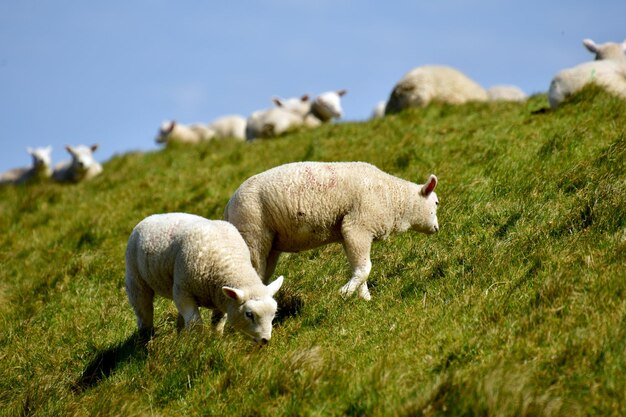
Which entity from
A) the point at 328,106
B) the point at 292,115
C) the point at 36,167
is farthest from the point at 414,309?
the point at 36,167

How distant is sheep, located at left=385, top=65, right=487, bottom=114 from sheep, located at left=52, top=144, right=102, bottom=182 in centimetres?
693

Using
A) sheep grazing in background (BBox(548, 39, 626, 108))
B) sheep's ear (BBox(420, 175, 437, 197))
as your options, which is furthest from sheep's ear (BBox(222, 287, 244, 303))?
sheep grazing in background (BBox(548, 39, 626, 108))

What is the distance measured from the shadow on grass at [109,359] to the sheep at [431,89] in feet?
34.1

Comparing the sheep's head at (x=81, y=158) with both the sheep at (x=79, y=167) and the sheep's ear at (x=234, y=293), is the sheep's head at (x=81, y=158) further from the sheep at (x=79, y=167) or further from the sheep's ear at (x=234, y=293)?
the sheep's ear at (x=234, y=293)

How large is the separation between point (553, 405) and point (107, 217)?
886 cm

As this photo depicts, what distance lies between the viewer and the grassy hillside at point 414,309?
15.5 ft

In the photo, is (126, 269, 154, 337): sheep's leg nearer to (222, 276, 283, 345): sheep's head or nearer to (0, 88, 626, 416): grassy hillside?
(0, 88, 626, 416): grassy hillside

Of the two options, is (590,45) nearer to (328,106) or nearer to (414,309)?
(328,106)

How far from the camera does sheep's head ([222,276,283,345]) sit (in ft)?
20.4

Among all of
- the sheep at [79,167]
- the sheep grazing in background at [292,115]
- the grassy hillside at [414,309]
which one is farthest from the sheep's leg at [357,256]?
the sheep at [79,167]

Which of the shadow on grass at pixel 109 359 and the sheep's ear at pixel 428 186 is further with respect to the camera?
the sheep's ear at pixel 428 186

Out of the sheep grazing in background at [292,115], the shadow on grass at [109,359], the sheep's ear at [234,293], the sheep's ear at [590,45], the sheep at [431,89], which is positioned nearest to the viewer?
the sheep's ear at [234,293]

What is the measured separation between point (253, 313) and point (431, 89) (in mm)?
11213

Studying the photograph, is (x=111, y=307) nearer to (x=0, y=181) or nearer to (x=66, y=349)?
(x=66, y=349)
